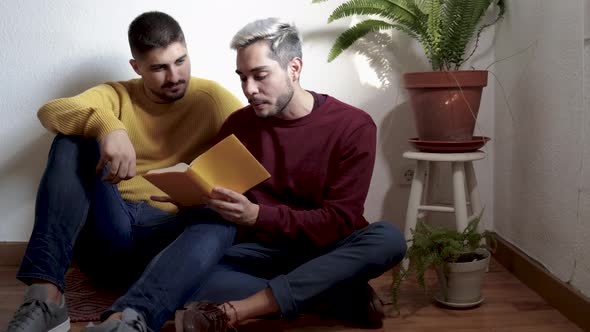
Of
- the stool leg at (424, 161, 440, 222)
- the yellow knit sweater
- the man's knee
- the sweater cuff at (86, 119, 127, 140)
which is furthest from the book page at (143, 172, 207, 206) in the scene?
the stool leg at (424, 161, 440, 222)

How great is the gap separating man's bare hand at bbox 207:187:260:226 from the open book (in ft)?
0.07

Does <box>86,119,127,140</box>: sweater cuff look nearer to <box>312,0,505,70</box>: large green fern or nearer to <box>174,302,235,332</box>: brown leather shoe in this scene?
<box>174,302,235,332</box>: brown leather shoe

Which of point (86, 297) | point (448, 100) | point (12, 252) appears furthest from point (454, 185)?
point (12, 252)

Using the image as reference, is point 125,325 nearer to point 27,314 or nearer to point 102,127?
point 27,314

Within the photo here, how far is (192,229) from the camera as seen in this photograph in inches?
59.7

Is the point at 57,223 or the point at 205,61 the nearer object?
the point at 57,223

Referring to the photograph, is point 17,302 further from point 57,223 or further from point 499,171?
point 499,171

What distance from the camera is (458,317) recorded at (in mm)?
1652

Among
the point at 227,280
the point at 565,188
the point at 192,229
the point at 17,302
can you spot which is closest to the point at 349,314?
the point at 227,280

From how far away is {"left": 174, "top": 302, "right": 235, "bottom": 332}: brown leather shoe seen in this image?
1.37 m

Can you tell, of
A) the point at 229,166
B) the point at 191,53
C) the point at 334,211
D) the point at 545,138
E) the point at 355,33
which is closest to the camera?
the point at 229,166

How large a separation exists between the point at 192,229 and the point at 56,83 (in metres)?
0.96

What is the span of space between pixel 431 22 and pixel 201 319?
1.09 m

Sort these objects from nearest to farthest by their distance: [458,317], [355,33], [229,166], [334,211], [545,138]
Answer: [229,166] < [334,211] < [458,317] < [545,138] < [355,33]
